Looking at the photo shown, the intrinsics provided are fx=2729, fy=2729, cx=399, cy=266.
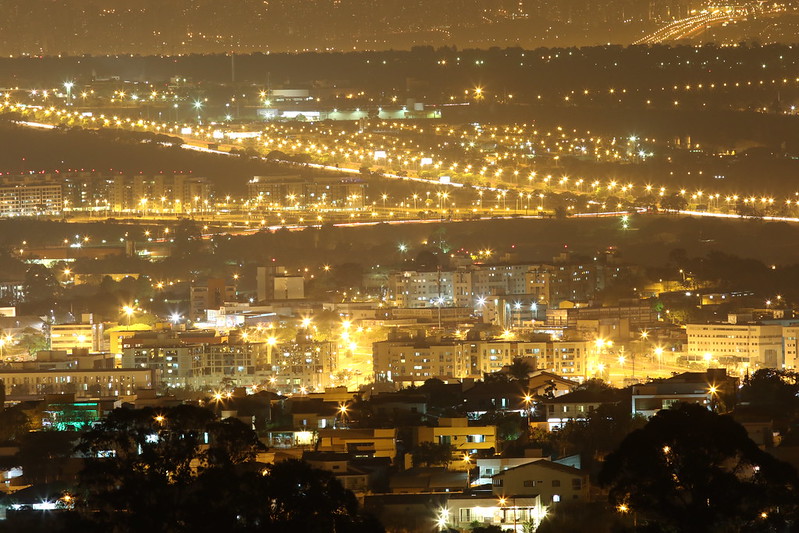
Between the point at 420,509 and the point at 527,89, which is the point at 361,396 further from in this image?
the point at 527,89

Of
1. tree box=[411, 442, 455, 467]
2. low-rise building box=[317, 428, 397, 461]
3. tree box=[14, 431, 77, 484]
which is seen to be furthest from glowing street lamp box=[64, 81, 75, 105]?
tree box=[411, 442, 455, 467]

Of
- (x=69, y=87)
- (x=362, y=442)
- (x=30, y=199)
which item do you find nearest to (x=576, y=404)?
(x=362, y=442)

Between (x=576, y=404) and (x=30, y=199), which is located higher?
(x=30, y=199)

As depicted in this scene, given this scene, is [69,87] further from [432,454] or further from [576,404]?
[432,454]

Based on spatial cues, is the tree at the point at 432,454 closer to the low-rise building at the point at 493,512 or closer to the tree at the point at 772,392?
the low-rise building at the point at 493,512

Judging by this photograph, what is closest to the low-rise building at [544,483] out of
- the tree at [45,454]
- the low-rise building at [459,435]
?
the low-rise building at [459,435]

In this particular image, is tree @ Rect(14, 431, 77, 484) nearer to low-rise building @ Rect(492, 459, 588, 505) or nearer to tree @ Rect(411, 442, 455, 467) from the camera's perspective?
tree @ Rect(411, 442, 455, 467)
